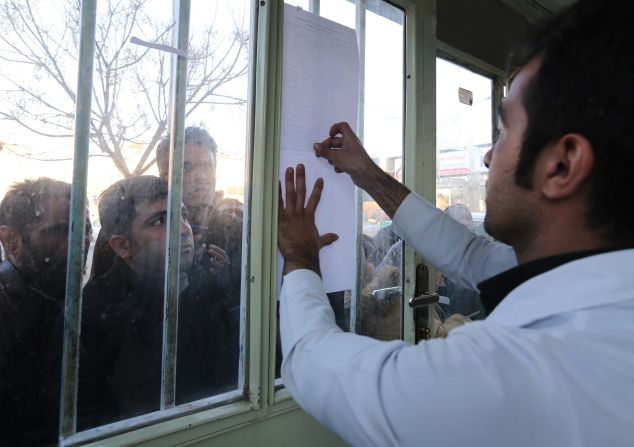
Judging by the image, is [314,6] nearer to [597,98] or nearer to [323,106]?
[323,106]

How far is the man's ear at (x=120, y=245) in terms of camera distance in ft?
2.91

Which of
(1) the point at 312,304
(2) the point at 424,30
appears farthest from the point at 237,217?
(2) the point at 424,30

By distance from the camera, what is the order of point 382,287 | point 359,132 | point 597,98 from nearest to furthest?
point 597,98
point 359,132
point 382,287

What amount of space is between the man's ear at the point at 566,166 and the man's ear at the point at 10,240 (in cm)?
97

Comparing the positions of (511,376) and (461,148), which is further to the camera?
(461,148)

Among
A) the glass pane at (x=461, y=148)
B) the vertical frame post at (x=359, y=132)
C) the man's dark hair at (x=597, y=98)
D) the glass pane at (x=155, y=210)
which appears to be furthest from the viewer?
the glass pane at (x=461, y=148)

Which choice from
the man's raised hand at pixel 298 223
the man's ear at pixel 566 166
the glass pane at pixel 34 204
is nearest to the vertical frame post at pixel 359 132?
the man's raised hand at pixel 298 223

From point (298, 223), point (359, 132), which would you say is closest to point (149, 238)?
point (298, 223)

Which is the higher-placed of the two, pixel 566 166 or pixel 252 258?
pixel 566 166

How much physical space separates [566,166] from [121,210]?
872mm

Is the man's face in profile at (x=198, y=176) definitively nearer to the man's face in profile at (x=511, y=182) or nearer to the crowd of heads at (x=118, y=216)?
the crowd of heads at (x=118, y=216)

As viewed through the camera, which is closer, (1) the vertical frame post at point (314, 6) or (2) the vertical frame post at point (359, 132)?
(1) the vertical frame post at point (314, 6)

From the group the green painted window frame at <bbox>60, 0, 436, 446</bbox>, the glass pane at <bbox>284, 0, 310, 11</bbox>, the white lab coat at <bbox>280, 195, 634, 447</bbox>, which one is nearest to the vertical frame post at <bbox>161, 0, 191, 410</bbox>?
the green painted window frame at <bbox>60, 0, 436, 446</bbox>

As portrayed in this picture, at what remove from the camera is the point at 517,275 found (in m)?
0.75
